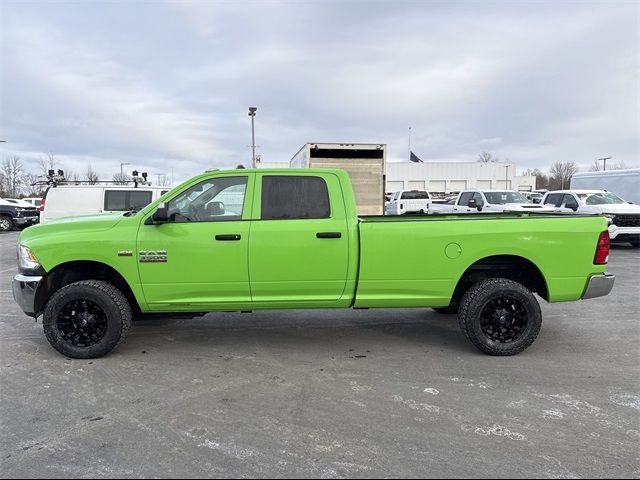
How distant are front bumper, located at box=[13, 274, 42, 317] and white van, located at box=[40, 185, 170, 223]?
24.5 ft

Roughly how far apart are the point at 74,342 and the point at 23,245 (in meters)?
1.12

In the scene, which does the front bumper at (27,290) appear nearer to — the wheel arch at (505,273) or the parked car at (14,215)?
the wheel arch at (505,273)

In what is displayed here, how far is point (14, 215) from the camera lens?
2128 centimetres

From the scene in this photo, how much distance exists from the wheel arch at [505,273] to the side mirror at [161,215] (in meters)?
3.11

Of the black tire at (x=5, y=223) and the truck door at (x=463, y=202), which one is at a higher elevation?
the truck door at (x=463, y=202)

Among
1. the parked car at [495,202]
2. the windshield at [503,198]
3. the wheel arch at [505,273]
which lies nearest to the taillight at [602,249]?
the wheel arch at [505,273]

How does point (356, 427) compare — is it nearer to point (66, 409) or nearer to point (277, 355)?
point (277, 355)

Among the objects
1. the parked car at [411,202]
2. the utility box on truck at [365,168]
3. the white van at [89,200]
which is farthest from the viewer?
the parked car at [411,202]

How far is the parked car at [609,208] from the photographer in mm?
13742

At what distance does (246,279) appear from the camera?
4699mm

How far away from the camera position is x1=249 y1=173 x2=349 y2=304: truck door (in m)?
4.66

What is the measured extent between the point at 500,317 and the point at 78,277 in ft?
14.9

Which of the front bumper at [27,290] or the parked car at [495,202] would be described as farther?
the parked car at [495,202]

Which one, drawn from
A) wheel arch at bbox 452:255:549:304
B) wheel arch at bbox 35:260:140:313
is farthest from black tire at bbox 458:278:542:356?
wheel arch at bbox 35:260:140:313
